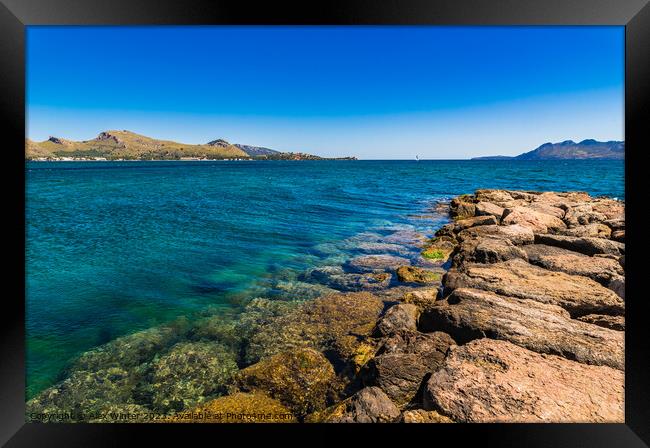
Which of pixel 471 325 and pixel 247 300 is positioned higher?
pixel 471 325

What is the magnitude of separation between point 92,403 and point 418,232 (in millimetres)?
14702

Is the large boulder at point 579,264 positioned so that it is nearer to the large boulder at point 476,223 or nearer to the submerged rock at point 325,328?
the submerged rock at point 325,328

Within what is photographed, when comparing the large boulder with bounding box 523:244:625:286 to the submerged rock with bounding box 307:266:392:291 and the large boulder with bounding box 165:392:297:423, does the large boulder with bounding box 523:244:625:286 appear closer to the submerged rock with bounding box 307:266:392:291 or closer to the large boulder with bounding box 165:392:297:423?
the submerged rock with bounding box 307:266:392:291

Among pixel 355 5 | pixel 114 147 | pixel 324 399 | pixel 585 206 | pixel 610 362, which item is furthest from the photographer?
pixel 114 147

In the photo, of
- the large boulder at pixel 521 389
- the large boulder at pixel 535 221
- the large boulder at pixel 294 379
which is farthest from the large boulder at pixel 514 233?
the large boulder at pixel 294 379

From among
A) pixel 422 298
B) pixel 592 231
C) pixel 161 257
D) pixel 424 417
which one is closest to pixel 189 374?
pixel 424 417

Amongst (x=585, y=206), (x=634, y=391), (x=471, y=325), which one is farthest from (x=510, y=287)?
(x=585, y=206)

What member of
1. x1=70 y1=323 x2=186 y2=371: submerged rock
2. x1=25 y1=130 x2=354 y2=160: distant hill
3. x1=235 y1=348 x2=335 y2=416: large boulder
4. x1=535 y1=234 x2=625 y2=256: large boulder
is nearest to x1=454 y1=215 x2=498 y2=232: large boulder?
x1=535 y1=234 x2=625 y2=256: large boulder

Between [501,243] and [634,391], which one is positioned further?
[501,243]

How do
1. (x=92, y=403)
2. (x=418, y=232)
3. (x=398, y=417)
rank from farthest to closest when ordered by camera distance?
(x=418, y=232) < (x=92, y=403) < (x=398, y=417)

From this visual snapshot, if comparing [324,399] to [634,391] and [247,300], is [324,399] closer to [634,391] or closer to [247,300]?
[634,391]

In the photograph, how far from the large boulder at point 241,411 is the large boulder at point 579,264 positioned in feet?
22.5

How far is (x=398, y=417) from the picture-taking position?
402 cm

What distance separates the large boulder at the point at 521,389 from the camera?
3637 mm
